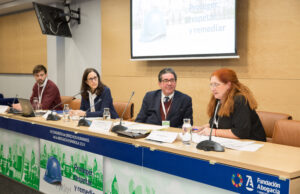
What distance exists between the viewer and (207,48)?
3955mm

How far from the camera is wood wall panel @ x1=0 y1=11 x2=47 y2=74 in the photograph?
683 centimetres

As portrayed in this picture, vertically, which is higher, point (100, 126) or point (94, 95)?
point (94, 95)

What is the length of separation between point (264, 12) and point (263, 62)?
0.58 m

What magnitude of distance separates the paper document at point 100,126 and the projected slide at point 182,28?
2036mm

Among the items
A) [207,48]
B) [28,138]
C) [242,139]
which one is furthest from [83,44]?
[242,139]

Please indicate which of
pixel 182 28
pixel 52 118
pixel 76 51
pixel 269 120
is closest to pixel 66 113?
pixel 52 118

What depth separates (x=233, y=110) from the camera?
2170 mm

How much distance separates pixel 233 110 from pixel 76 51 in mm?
4495

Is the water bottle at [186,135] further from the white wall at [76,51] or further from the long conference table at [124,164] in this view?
the white wall at [76,51]

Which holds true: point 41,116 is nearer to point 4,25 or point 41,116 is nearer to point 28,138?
point 28,138

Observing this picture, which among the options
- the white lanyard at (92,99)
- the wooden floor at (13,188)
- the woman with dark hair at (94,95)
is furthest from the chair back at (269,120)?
the wooden floor at (13,188)

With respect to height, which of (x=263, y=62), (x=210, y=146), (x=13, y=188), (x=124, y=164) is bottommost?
(x=13, y=188)

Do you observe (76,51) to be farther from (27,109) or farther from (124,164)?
(124,164)

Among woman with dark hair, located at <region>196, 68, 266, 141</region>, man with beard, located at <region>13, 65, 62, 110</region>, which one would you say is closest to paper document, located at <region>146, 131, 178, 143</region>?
woman with dark hair, located at <region>196, 68, 266, 141</region>
